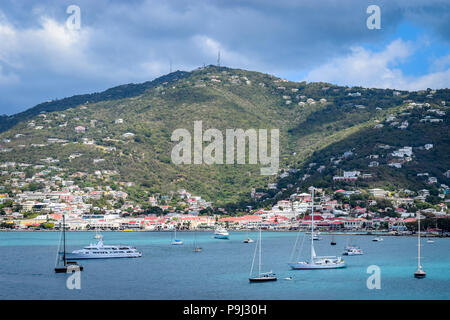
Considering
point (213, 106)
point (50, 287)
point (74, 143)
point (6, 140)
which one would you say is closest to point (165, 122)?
point (213, 106)

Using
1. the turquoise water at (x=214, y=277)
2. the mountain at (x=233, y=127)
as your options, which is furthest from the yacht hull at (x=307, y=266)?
the mountain at (x=233, y=127)

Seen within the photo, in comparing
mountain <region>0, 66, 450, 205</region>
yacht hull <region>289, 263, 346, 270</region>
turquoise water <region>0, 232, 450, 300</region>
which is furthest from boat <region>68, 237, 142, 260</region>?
mountain <region>0, 66, 450, 205</region>

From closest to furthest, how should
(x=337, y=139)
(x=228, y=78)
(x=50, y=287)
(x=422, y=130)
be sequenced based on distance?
(x=50, y=287)
(x=422, y=130)
(x=337, y=139)
(x=228, y=78)

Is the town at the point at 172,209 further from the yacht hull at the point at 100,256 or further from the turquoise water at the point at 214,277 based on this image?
the yacht hull at the point at 100,256

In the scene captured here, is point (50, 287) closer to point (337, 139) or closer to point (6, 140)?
point (337, 139)

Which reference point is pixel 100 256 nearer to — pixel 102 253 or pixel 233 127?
pixel 102 253

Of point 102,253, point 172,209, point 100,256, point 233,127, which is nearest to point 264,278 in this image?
point 100,256

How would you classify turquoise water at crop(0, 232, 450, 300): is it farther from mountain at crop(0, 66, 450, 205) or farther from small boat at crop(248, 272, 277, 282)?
mountain at crop(0, 66, 450, 205)
